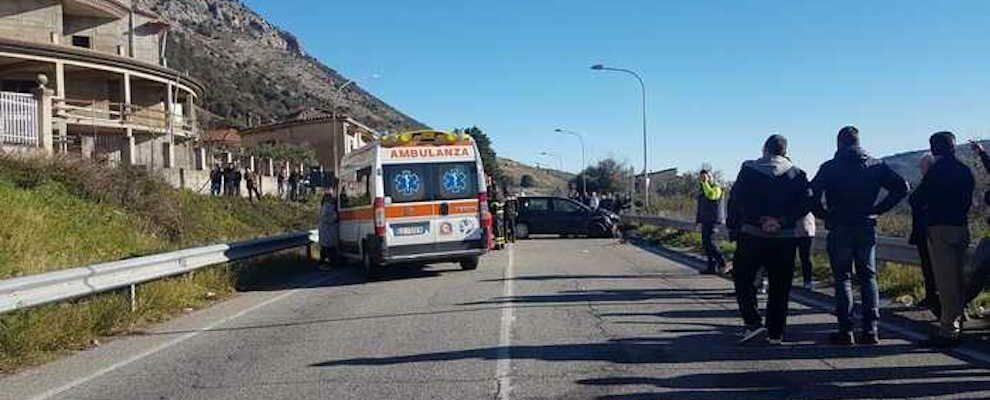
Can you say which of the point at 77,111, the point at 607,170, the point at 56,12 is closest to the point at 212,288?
the point at 77,111

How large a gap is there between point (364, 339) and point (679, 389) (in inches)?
145

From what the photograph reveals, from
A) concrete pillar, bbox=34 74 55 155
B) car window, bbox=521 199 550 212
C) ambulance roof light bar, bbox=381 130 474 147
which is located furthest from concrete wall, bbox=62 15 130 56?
ambulance roof light bar, bbox=381 130 474 147

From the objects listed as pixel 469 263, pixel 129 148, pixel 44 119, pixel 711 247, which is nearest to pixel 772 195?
pixel 711 247

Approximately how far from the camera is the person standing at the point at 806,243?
8.74m

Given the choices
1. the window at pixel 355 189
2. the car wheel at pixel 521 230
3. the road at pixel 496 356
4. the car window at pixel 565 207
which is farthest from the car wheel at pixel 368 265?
the car window at pixel 565 207

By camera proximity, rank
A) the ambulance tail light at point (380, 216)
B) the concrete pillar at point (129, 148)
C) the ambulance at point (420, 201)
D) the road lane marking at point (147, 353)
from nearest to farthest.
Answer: the road lane marking at point (147, 353) < the ambulance tail light at point (380, 216) < the ambulance at point (420, 201) < the concrete pillar at point (129, 148)

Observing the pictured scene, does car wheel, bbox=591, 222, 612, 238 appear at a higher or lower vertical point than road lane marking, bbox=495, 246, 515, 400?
higher

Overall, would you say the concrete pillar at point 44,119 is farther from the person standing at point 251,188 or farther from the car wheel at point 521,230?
the person standing at point 251,188

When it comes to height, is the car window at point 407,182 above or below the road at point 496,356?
above

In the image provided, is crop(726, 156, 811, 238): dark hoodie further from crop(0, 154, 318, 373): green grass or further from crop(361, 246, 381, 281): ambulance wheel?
crop(361, 246, 381, 281): ambulance wheel

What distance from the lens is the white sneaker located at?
27.8 feet

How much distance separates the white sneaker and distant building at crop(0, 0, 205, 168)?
1184 inches

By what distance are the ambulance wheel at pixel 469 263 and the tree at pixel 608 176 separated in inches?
2489

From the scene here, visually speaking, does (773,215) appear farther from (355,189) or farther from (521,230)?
(521,230)
